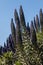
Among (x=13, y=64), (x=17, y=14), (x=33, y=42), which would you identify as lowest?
(x=13, y=64)

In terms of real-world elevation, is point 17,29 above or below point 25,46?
above

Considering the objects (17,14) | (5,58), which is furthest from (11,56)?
(17,14)

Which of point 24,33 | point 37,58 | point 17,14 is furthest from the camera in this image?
point 17,14

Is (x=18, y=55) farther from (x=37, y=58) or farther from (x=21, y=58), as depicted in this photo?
(x=37, y=58)

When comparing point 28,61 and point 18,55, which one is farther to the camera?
point 18,55

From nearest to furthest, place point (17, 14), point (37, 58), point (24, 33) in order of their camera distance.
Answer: point (37, 58)
point (24, 33)
point (17, 14)

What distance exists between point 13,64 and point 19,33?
3492 millimetres

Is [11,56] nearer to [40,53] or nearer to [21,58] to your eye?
[21,58]

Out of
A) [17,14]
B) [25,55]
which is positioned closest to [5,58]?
[25,55]

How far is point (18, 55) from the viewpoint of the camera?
29.9m

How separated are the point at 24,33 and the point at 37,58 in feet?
11.4

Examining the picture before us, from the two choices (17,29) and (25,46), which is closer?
(25,46)

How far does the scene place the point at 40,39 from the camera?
2994 centimetres

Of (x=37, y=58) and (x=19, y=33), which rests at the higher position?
(x=19, y=33)
